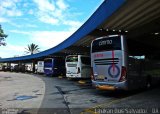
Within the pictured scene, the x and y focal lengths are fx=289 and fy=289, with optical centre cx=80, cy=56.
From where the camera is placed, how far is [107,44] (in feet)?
49.3

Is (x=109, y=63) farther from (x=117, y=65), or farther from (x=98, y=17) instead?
(x=98, y=17)

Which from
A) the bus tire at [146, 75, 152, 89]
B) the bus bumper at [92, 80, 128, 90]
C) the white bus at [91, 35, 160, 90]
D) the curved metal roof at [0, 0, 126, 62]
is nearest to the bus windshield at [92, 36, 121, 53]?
the white bus at [91, 35, 160, 90]

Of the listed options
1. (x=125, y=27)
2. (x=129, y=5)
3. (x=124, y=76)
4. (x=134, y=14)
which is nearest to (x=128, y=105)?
(x=124, y=76)

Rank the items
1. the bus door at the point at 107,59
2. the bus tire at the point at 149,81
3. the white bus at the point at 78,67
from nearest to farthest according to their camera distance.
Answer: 1. the bus door at the point at 107,59
2. the bus tire at the point at 149,81
3. the white bus at the point at 78,67

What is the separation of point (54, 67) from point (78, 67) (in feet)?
40.1

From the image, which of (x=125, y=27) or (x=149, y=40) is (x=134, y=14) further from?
(x=149, y=40)

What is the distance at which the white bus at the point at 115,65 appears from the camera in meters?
14.4

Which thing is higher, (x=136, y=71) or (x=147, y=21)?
(x=147, y=21)

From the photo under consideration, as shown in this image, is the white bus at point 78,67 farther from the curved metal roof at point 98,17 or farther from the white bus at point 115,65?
the white bus at point 115,65

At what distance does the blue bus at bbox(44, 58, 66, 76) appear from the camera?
39681 millimetres

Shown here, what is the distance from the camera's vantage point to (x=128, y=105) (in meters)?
11.9

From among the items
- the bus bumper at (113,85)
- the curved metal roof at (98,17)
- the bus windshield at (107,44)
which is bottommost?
the bus bumper at (113,85)

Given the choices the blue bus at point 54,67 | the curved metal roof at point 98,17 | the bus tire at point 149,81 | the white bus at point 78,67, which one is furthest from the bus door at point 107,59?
the blue bus at point 54,67

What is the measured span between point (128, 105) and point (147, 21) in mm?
7247
